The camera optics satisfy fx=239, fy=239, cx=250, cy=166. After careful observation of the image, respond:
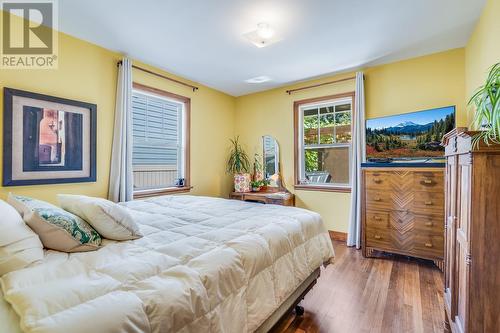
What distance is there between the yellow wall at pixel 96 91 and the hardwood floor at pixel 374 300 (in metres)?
2.52

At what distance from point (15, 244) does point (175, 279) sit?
709 millimetres

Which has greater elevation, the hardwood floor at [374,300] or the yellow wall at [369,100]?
the yellow wall at [369,100]

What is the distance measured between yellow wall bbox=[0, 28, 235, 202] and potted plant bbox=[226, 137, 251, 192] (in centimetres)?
56

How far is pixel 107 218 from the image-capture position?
137cm

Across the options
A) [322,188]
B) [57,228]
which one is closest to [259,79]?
[322,188]

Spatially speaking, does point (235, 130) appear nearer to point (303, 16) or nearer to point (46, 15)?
point (303, 16)

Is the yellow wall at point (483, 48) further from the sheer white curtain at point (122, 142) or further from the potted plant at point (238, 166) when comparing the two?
the sheer white curtain at point (122, 142)

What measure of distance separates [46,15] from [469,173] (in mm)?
3554

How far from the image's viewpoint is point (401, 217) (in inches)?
114

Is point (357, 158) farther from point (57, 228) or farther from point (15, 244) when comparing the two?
point (15, 244)

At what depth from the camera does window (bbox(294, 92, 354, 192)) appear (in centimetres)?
379

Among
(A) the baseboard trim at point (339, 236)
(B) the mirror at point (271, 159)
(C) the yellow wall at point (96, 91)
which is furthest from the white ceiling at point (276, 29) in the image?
(A) the baseboard trim at point (339, 236)

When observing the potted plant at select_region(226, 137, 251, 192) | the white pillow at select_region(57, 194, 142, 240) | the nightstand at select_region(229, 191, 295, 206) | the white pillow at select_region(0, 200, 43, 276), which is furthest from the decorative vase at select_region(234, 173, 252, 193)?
the white pillow at select_region(0, 200, 43, 276)

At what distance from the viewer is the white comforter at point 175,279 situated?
0.73 metres
